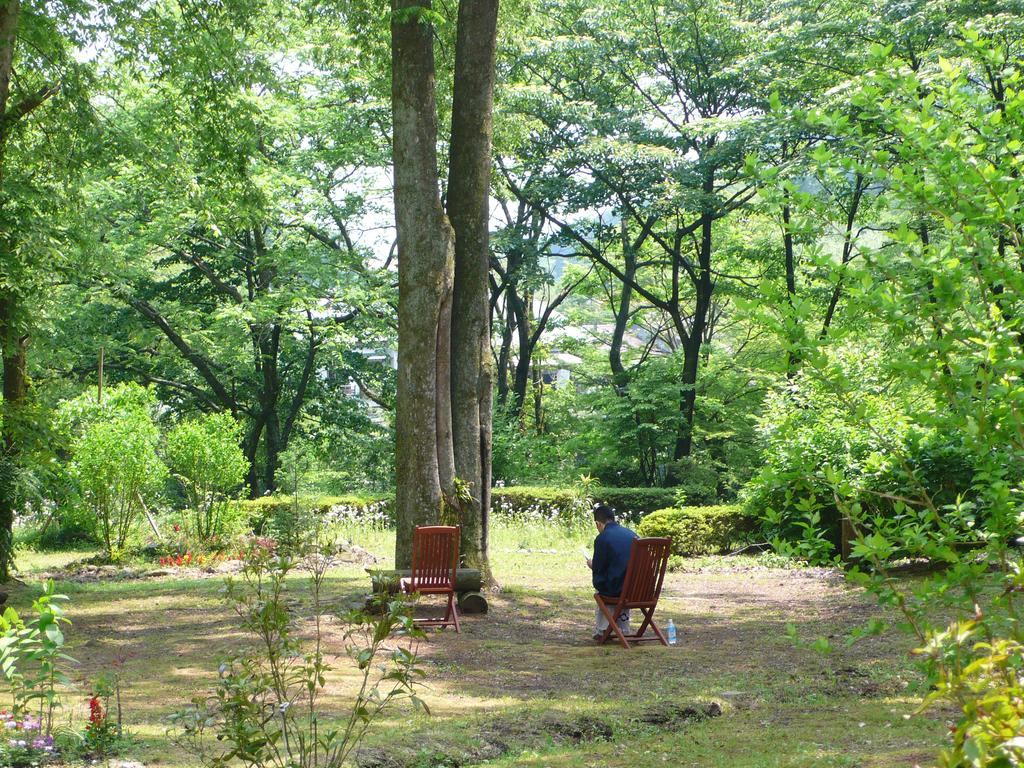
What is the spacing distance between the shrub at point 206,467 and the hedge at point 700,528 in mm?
7222

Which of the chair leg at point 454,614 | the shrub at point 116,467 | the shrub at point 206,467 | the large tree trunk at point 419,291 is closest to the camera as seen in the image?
the chair leg at point 454,614

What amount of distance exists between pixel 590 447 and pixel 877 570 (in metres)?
24.4

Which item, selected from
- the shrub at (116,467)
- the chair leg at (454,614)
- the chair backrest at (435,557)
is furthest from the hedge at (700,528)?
the shrub at (116,467)

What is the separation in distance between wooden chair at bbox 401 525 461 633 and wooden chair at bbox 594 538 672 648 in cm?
146

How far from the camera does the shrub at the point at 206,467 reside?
17.1m

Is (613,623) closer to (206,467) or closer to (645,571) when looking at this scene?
(645,571)

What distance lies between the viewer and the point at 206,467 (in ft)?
56.3

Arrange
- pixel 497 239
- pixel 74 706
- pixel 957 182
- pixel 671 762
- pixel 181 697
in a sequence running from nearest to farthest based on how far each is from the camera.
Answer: pixel 957 182 < pixel 671 762 < pixel 74 706 < pixel 181 697 < pixel 497 239

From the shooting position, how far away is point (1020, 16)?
16.4 meters

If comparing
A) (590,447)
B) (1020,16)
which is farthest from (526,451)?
(1020,16)

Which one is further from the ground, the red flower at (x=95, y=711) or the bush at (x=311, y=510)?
the bush at (x=311, y=510)

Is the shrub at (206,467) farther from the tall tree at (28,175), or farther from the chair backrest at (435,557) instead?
the chair backrest at (435,557)

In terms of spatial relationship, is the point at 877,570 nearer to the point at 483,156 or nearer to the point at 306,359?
the point at 483,156

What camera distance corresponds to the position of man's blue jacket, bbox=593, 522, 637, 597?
362 inches
